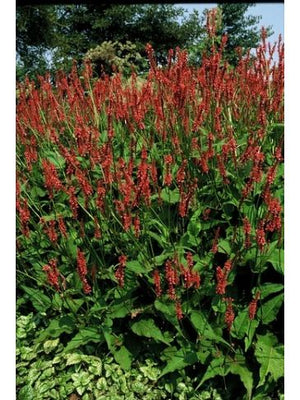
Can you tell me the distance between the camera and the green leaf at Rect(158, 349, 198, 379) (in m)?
2.30

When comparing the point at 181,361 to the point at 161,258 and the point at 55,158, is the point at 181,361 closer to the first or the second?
the point at 161,258

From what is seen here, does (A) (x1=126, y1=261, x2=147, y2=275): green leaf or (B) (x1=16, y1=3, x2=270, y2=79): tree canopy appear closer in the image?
(A) (x1=126, y1=261, x2=147, y2=275): green leaf

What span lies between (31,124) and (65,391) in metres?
1.64

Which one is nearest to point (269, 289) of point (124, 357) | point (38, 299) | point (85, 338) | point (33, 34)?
point (124, 357)

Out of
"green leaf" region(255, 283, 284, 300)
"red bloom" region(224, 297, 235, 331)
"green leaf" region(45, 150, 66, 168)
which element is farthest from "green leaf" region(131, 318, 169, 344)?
"green leaf" region(45, 150, 66, 168)

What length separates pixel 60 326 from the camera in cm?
252

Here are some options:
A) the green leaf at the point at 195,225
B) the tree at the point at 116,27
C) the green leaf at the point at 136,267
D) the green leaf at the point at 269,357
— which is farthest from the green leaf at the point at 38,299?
the tree at the point at 116,27

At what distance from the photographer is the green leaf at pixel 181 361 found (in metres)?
2.30

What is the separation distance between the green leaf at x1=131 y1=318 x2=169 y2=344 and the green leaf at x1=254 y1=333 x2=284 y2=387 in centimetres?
40

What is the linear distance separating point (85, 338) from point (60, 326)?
0.15 m

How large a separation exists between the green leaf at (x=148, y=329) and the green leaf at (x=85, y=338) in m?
0.17

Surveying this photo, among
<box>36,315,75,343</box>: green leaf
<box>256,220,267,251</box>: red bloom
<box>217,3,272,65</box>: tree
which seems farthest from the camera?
<box>217,3,272,65</box>: tree

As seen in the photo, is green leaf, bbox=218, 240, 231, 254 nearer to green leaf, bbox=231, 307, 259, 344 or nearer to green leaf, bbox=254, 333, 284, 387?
green leaf, bbox=231, 307, 259, 344

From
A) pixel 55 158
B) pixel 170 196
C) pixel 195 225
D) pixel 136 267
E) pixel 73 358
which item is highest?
pixel 55 158
